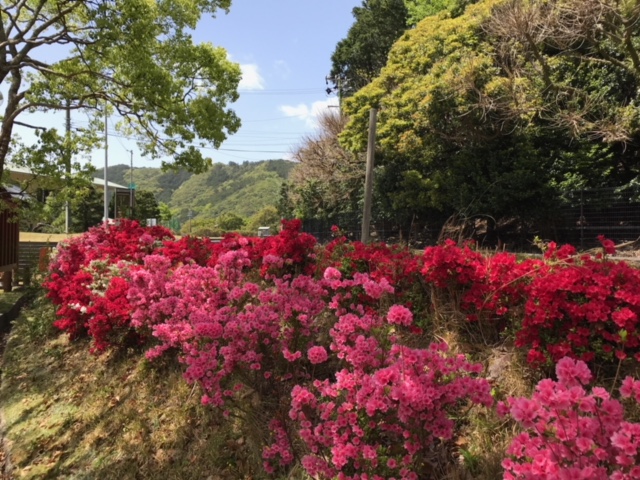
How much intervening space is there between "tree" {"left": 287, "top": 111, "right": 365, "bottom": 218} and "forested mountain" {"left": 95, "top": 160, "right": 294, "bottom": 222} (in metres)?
47.2

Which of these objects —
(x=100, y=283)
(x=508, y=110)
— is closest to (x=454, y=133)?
(x=508, y=110)

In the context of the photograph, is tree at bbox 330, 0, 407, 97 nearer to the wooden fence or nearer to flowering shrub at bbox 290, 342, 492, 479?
the wooden fence

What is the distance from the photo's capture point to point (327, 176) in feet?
70.8

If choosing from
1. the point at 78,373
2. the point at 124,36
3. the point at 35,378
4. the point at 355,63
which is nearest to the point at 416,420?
the point at 78,373

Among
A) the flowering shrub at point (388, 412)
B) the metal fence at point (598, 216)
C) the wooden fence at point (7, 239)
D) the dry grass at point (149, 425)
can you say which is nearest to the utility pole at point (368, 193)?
the dry grass at point (149, 425)

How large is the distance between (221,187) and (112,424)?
91.4 meters

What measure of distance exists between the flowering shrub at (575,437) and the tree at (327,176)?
18.0 metres

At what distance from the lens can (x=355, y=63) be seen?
26047 millimetres

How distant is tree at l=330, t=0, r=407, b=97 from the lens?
2403cm

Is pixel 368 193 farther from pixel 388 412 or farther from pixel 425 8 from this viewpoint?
pixel 425 8

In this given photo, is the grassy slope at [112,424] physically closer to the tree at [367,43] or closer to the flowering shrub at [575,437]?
the flowering shrub at [575,437]

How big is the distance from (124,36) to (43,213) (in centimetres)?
391

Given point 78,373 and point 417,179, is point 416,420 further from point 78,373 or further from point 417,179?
point 417,179

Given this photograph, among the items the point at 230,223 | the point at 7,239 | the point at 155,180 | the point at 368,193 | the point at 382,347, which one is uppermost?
the point at 155,180
